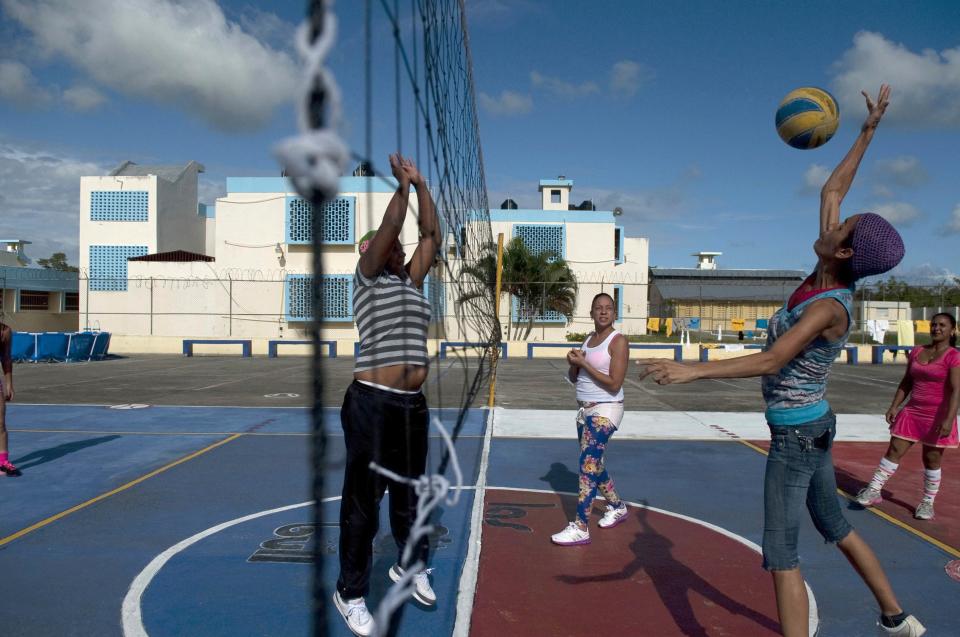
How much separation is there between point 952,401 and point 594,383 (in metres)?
2.54

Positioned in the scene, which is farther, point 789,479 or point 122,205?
point 122,205

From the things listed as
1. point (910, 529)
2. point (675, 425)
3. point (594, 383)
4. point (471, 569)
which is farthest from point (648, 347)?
point (471, 569)

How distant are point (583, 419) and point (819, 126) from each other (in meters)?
2.36

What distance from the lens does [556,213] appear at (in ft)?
98.3

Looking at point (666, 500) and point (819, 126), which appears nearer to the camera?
point (819, 126)

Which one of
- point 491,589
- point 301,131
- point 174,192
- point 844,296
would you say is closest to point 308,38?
point 301,131

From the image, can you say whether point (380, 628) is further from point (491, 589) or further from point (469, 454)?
point (469, 454)

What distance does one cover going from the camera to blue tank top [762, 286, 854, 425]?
2.64 meters

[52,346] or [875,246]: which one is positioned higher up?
[875,246]

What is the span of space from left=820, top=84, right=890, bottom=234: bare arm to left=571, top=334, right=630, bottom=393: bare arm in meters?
1.47

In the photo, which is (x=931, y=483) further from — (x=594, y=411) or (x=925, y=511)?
(x=594, y=411)

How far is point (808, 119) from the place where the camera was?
4430mm

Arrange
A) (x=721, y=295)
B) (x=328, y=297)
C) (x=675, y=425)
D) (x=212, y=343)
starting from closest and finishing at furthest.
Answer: (x=675, y=425) → (x=212, y=343) → (x=328, y=297) → (x=721, y=295)

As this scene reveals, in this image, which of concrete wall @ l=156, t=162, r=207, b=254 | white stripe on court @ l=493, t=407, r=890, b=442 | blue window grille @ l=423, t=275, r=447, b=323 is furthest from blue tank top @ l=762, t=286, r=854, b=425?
concrete wall @ l=156, t=162, r=207, b=254
